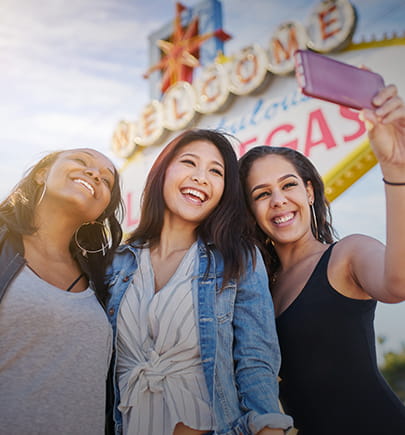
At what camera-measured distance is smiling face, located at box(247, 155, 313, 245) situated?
234cm

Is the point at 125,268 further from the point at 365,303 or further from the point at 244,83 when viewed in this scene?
the point at 244,83

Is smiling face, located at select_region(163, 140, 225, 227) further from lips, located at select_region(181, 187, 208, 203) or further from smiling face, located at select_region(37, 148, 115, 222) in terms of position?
smiling face, located at select_region(37, 148, 115, 222)

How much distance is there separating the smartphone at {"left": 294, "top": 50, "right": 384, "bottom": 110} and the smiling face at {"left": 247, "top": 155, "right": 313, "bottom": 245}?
103 cm

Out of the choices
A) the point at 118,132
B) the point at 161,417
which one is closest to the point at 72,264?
the point at 161,417

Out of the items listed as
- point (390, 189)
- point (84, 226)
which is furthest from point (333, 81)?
point (84, 226)

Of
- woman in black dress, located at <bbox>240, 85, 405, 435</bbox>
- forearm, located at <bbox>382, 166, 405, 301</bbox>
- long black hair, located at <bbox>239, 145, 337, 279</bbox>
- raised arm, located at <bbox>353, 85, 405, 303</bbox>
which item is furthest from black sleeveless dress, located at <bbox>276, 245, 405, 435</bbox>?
long black hair, located at <bbox>239, 145, 337, 279</bbox>

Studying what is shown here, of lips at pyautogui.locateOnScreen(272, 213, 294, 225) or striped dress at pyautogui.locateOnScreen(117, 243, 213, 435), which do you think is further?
lips at pyautogui.locateOnScreen(272, 213, 294, 225)

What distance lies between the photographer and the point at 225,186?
7.43 ft

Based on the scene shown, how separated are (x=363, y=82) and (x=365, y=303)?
106 cm

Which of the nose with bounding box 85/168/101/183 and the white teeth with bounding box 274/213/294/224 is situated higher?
the nose with bounding box 85/168/101/183

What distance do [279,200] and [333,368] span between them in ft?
2.92

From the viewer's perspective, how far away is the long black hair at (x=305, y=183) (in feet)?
8.25

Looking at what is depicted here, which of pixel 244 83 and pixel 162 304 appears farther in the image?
pixel 244 83

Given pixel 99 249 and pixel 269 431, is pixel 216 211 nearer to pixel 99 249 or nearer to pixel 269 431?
Answer: pixel 99 249
